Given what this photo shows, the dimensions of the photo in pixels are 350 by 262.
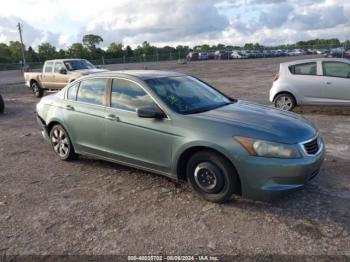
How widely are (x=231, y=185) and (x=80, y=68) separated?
13078 mm

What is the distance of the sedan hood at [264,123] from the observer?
4055 mm

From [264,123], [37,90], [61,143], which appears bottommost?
[37,90]

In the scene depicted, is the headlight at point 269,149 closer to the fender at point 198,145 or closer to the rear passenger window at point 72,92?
the fender at point 198,145

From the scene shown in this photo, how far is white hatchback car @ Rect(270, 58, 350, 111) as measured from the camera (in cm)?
941

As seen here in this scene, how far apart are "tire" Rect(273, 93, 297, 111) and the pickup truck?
791 cm

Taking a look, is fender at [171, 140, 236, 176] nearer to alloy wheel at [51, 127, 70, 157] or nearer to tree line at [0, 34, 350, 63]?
alloy wheel at [51, 127, 70, 157]

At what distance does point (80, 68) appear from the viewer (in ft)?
52.0

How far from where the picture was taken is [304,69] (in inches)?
393

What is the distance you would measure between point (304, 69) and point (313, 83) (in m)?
0.55

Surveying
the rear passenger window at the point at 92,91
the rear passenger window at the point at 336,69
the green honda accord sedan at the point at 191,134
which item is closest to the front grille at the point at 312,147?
the green honda accord sedan at the point at 191,134

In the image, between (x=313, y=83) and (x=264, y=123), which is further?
(x=313, y=83)

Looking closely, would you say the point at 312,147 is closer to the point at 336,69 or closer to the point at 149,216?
the point at 149,216

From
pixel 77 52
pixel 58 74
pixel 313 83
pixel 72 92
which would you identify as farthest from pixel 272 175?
pixel 77 52

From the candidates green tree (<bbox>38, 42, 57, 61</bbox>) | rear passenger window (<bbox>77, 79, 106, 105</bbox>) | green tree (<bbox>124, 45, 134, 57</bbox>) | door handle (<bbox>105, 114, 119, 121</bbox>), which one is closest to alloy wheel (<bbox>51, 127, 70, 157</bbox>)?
rear passenger window (<bbox>77, 79, 106, 105</bbox>)
